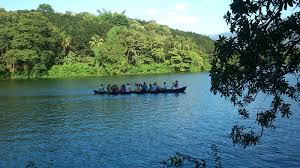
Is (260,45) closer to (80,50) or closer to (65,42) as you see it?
(65,42)

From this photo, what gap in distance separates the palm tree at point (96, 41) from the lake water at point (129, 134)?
215 feet

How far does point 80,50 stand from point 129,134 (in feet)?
280

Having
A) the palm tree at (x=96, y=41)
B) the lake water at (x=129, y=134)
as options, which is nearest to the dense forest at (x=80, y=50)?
the palm tree at (x=96, y=41)

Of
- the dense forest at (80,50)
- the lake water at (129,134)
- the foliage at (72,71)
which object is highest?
the dense forest at (80,50)

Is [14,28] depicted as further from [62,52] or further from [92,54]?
[92,54]

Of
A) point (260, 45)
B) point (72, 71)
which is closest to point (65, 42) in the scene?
point (72, 71)

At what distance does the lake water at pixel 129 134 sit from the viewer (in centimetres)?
2278

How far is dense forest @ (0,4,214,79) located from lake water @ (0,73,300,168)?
47.6 m

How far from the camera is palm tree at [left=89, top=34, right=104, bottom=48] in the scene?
4437 inches

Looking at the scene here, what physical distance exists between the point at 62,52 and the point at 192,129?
82103mm

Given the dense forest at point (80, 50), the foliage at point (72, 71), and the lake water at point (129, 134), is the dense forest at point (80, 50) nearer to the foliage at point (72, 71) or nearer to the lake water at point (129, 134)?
the foliage at point (72, 71)

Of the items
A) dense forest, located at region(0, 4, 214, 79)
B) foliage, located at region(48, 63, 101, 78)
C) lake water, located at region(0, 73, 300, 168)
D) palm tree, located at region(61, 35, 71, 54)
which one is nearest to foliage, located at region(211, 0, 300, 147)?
lake water, located at region(0, 73, 300, 168)

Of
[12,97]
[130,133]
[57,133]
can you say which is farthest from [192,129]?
[12,97]

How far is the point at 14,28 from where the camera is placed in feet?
303
